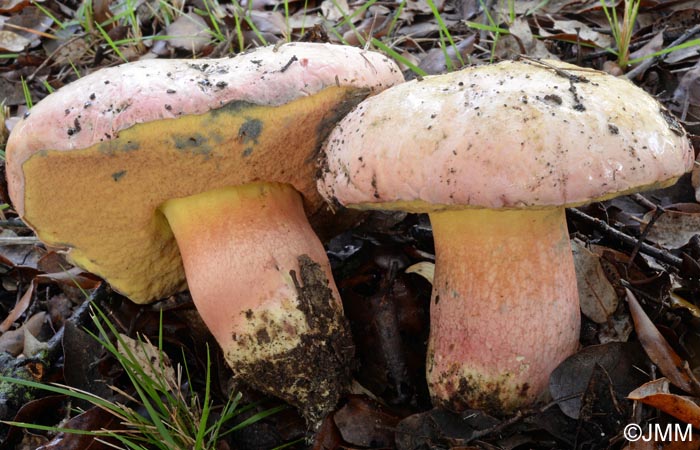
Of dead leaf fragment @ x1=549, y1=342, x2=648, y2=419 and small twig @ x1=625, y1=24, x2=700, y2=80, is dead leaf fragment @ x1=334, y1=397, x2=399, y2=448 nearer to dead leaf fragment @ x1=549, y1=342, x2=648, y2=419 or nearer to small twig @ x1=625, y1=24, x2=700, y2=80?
dead leaf fragment @ x1=549, y1=342, x2=648, y2=419

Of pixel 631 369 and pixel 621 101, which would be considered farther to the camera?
pixel 631 369

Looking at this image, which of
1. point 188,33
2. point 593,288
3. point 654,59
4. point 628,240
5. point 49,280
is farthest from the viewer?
point 188,33

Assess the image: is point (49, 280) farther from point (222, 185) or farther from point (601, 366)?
point (601, 366)

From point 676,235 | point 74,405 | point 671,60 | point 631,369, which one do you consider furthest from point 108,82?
point 671,60

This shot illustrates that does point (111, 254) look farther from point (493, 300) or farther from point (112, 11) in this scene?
point (112, 11)

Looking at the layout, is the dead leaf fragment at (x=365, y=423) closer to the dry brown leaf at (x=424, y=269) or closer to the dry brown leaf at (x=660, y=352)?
the dry brown leaf at (x=424, y=269)

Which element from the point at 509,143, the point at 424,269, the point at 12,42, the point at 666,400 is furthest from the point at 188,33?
the point at 666,400
